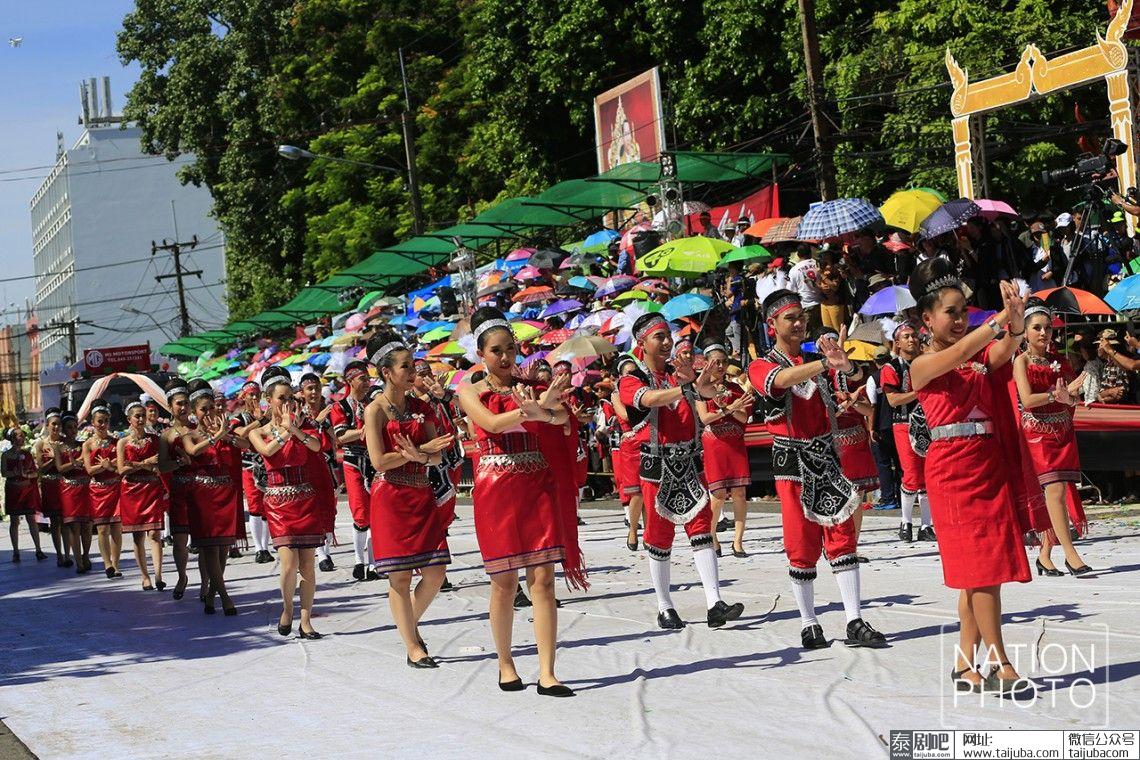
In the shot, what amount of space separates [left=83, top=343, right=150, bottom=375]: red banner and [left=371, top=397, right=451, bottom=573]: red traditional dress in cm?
4534

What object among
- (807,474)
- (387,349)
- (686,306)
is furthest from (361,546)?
(686,306)

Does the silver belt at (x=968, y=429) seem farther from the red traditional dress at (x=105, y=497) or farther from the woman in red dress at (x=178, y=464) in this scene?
the red traditional dress at (x=105, y=497)

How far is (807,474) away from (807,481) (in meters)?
0.05

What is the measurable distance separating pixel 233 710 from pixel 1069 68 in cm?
1574

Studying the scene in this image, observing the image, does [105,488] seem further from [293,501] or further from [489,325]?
[489,325]

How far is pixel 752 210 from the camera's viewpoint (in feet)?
91.5

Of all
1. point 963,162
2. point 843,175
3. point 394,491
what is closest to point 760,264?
point 963,162

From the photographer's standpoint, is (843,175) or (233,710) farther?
(843,175)

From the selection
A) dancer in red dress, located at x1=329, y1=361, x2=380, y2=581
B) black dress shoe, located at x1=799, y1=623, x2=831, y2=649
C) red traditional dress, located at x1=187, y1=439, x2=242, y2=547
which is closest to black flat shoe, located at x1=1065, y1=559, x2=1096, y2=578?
black dress shoe, located at x1=799, y1=623, x2=831, y2=649

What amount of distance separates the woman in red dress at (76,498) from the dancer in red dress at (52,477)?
Answer: 162 mm

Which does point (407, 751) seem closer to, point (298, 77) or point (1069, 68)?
point (1069, 68)

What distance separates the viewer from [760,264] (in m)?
22.0

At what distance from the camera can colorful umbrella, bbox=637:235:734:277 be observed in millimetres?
21828

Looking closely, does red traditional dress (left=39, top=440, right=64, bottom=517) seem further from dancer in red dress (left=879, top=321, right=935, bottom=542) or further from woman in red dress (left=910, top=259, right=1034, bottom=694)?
woman in red dress (left=910, top=259, right=1034, bottom=694)
